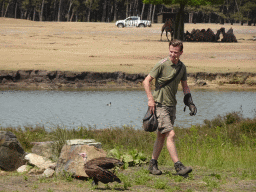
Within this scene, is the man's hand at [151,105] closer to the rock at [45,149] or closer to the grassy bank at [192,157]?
the grassy bank at [192,157]

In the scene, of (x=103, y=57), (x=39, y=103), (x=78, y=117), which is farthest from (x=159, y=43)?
(x=78, y=117)

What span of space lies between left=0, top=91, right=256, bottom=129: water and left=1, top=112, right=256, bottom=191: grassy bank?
61.6 inches

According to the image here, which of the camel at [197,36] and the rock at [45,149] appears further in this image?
the camel at [197,36]

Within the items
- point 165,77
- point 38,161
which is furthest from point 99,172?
point 38,161

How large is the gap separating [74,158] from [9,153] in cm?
174

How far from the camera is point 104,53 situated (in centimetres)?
3550

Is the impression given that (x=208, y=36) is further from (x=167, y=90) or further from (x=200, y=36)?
(x=167, y=90)

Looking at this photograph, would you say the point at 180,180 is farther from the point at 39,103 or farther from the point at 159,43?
the point at 159,43

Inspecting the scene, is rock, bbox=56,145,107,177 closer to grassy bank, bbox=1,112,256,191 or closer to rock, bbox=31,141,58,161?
grassy bank, bbox=1,112,256,191

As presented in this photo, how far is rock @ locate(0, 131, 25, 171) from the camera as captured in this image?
8.09 metres

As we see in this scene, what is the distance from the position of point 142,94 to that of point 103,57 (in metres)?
10.5

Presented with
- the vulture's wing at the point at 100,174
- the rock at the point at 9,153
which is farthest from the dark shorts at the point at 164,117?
the rock at the point at 9,153

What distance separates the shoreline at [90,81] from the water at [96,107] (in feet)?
5.46

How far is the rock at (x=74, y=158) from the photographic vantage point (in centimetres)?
688
